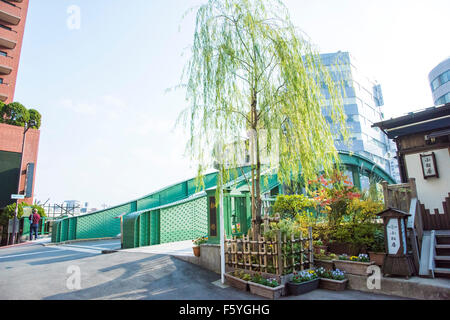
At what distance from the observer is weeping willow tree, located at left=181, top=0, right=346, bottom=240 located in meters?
6.54

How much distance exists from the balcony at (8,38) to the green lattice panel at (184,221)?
32.5 m

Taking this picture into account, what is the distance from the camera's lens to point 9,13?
30688mm

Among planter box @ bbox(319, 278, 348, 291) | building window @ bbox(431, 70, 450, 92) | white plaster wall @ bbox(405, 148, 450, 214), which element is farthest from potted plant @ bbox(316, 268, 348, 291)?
building window @ bbox(431, 70, 450, 92)

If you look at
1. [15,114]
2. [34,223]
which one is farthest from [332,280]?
[15,114]

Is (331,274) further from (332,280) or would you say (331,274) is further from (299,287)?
(299,287)

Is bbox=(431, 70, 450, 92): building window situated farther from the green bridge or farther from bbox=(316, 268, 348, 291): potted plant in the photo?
bbox=(316, 268, 348, 291): potted plant

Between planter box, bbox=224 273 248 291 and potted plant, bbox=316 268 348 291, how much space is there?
1.61 metres

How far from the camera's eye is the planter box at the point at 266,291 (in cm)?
522

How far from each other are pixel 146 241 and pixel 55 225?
272 inches

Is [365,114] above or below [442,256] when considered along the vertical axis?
above

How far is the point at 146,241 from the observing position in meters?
10.7

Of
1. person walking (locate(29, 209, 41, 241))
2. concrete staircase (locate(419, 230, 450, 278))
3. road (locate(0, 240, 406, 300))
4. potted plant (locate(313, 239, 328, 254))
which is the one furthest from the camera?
person walking (locate(29, 209, 41, 241))

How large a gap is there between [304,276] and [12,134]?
27.2 m
